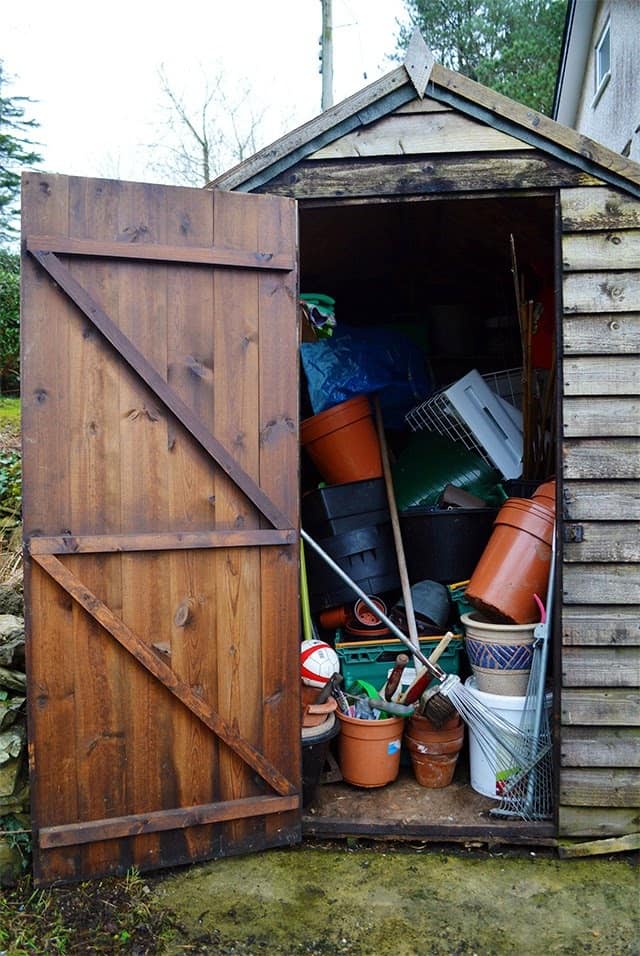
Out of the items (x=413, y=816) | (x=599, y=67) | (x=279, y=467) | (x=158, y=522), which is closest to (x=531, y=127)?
(x=279, y=467)

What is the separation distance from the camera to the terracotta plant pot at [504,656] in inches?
126

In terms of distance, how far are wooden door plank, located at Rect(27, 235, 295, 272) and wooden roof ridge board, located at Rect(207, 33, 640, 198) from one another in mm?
316

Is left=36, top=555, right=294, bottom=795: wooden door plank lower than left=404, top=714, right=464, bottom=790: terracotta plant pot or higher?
higher

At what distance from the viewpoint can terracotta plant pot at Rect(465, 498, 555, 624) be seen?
129 inches

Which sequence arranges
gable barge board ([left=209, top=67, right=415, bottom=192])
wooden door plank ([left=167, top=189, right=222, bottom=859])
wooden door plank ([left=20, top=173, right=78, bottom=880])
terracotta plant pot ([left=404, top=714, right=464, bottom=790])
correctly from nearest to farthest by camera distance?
wooden door plank ([left=20, top=173, right=78, bottom=880]) → wooden door plank ([left=167, top=189, right=222, bottom=859]) → gable barge board ([left=209, top=67, right=415, bottom=192]) → terracotta plant pot ([left=404, top=714, right=464, bottom=790])

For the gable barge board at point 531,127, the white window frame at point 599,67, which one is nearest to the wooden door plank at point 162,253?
the gable barge board at point 531,127

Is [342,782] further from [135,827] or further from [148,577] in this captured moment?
[148,577]

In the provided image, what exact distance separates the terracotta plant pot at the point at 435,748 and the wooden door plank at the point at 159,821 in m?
0.69

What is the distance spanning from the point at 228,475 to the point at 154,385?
425mm

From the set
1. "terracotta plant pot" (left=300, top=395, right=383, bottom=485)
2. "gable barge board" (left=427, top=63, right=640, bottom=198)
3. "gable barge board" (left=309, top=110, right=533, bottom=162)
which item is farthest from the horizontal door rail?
"gable barge board" (left=427, top=63, right=640, bottom=198)

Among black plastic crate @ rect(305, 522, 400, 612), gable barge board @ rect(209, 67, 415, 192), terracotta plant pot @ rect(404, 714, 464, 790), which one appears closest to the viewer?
gable barge board @ rect(209, 67, 415, 192)

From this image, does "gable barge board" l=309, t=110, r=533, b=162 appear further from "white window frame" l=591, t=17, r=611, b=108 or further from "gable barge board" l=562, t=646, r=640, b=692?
"white window frame" l=591, t=17, r=611, b=108

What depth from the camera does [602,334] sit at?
9.60ft

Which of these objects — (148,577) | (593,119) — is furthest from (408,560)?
(593,119)
